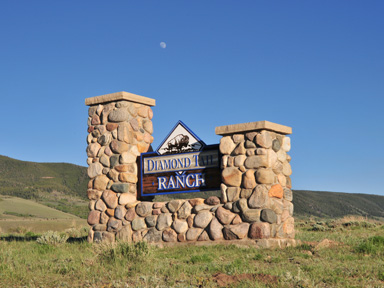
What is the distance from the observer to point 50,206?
52.0 meters

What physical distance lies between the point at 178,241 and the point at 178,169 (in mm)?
2052

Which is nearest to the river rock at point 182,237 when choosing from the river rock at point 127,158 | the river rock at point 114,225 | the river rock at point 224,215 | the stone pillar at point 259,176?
the river rock at point 224,215

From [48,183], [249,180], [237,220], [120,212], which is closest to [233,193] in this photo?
[249,180]

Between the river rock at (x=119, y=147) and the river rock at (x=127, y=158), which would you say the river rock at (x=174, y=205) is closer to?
the river rock at (x=127, y=158)

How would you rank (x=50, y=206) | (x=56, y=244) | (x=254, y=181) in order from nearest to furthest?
(x=254, y=181), (x=56, y=244), (x=50, y=206)

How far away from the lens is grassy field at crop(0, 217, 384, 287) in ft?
29.3

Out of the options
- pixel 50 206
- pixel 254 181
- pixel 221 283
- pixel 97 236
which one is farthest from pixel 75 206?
pixel 221 283

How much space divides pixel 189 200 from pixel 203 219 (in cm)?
81

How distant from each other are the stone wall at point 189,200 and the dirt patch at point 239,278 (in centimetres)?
363

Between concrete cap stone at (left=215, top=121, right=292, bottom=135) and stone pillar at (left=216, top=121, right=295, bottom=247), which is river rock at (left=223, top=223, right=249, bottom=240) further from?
concrete cap stone at (left=215, top=121, right=292, bottom=135)

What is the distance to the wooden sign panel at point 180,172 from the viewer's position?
46.6ft

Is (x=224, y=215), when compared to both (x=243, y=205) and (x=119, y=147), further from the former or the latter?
(x=119, y=147)

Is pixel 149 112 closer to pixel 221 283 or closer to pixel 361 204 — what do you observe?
pixel 221 283

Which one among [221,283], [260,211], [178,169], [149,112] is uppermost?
[149,112]
